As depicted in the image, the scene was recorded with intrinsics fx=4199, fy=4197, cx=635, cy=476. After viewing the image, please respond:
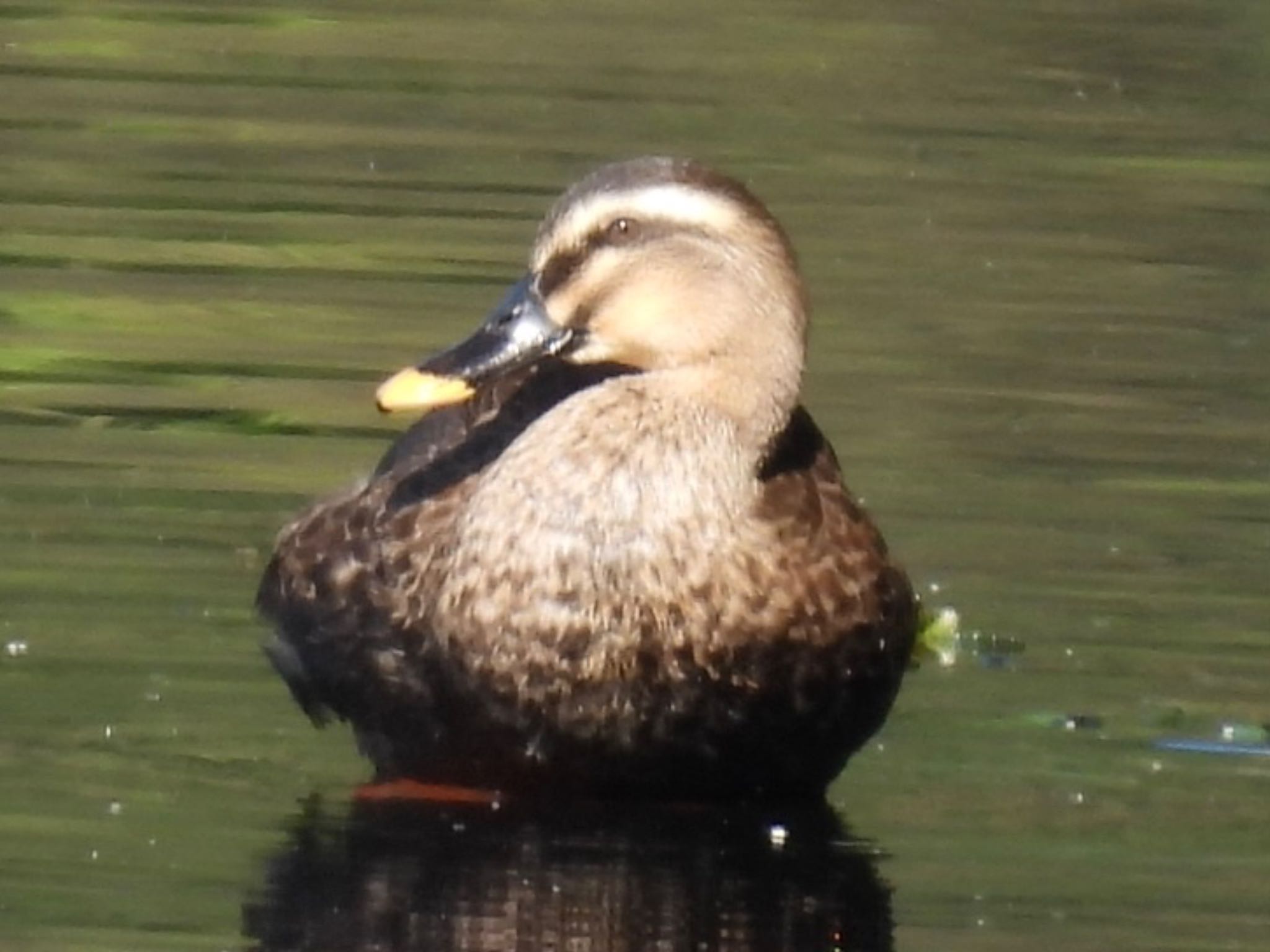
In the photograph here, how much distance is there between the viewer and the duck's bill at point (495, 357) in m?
7.94

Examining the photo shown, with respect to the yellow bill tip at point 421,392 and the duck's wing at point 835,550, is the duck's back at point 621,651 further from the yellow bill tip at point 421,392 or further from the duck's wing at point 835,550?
the yellow bill tip at point 421,392

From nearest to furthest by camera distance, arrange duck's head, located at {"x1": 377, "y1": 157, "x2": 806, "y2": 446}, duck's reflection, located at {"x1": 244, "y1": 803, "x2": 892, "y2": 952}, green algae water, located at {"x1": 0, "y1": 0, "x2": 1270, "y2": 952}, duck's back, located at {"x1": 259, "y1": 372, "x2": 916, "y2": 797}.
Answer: duck's reflection, located at {"x1": 244, "y1": 803, "x2": 892, "y2": 952} < green algae water, located at {"x1": 0, "y1": 0, "x2": 1270, "y2": 952} < duck's back, located at {"x1": 259, "y1": 372, "x2": 916, "y2": 797} < duck's head, located at {"x1": 377, "y1": 157, "x2": 806, "y2": 446}

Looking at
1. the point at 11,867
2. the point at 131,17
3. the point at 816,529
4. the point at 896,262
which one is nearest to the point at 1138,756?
the point at 816,529

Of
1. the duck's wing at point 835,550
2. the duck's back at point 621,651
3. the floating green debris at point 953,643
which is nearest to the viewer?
the duck's back at point 621,651

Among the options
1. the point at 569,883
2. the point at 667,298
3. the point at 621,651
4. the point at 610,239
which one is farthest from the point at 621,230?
the point at 569,883

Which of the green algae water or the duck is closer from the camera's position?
the green algae water

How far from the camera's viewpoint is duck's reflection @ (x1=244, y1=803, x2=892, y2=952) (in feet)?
22.9

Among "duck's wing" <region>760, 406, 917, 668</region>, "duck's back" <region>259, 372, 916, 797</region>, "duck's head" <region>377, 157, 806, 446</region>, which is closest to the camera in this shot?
"duck's back" <region>259, 372, 916, 797</region>

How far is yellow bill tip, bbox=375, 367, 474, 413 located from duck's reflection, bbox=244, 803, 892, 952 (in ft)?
2.51

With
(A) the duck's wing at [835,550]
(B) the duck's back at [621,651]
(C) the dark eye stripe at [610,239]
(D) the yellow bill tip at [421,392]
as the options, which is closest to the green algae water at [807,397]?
(B) the duck's back at [621,651]

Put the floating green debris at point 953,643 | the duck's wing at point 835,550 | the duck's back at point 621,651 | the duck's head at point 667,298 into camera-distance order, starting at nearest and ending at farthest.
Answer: the duck's back at point 621,651
the duck's wing at point 835,550
the duck's head at point 667,298
the floating green debris at point 953,643

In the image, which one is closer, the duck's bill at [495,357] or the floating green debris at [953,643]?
the duck's bill at [495,357]

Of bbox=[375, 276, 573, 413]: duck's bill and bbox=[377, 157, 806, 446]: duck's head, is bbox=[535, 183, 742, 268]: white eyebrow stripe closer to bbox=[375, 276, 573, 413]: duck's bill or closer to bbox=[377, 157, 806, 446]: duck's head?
bbox=[377, 157, 806, 446]: duck's head

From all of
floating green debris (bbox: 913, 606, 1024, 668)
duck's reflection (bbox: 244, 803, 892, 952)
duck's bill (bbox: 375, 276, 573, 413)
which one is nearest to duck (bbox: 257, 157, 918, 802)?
duck's bill (bbox: 375, 276, 573, 413)
